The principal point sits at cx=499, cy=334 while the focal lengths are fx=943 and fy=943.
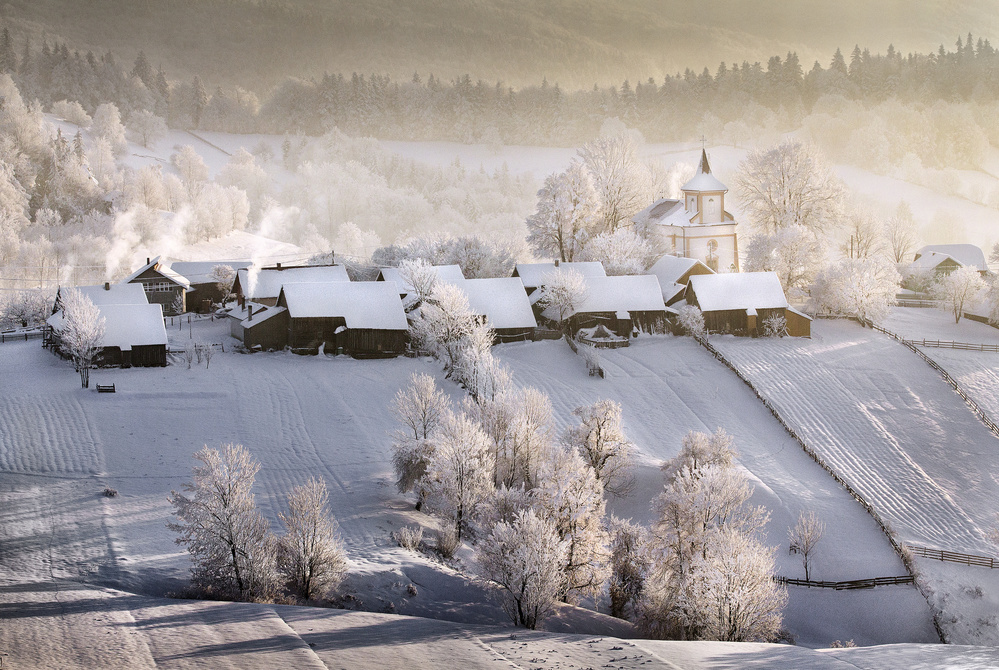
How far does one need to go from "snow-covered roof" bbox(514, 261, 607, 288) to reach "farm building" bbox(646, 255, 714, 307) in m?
3.69

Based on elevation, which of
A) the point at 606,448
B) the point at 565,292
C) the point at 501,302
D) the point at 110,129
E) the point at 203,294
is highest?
the point at 110,129

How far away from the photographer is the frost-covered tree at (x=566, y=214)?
63312 mm

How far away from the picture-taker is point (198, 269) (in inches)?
2621

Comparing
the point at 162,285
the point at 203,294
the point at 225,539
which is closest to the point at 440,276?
the point at 203,294

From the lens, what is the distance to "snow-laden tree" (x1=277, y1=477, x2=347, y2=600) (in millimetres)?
25750

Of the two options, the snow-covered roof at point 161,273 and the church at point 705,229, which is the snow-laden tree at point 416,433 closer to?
the snow-covered roof at point 161,273

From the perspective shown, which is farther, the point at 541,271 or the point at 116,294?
the point at 541,271

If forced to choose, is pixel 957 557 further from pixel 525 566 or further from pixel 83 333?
pixel 83 333

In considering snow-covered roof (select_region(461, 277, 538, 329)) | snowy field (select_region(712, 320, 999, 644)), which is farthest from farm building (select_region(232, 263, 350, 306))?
snowy field (select_region(712, 320, 999, 644))

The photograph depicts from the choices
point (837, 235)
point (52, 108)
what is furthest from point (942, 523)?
point (52, 108)

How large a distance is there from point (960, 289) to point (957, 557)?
94.7 ft

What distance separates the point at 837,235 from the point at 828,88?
3977 cm

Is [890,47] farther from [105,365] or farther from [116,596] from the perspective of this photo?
[116,596]

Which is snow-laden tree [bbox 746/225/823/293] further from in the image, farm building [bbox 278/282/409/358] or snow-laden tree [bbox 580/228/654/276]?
farm building [bbox 278/282/409/358]
